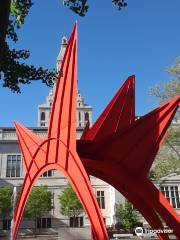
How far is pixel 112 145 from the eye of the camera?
13773mm

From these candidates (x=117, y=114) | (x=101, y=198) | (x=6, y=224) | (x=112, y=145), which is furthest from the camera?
(x=101, y=198)

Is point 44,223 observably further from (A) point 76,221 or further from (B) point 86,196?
(B) point 86,196

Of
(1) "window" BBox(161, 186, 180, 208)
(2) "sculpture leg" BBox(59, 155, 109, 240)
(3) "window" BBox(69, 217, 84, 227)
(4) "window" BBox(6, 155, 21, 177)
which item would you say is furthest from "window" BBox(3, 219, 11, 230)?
(2) "sculpture leg" BBox(59, 155, 109, 240)

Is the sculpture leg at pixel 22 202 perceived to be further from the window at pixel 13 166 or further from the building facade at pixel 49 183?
the window at pixel 13 166

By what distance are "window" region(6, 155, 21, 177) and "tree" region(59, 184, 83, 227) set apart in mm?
7048

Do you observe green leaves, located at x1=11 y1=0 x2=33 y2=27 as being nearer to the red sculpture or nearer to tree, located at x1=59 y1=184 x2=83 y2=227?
the red sculpture

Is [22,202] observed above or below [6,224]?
above

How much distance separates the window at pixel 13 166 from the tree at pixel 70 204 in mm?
7048

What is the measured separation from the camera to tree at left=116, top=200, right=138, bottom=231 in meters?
35.1

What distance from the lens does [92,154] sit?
1380cm

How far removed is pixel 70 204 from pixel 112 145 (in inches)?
936

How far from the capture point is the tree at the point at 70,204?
35969 millimetres

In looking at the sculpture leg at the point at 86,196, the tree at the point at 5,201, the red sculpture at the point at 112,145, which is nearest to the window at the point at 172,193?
the tree at the point at 5,201

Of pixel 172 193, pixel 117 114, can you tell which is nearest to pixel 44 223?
pixel 172 193
